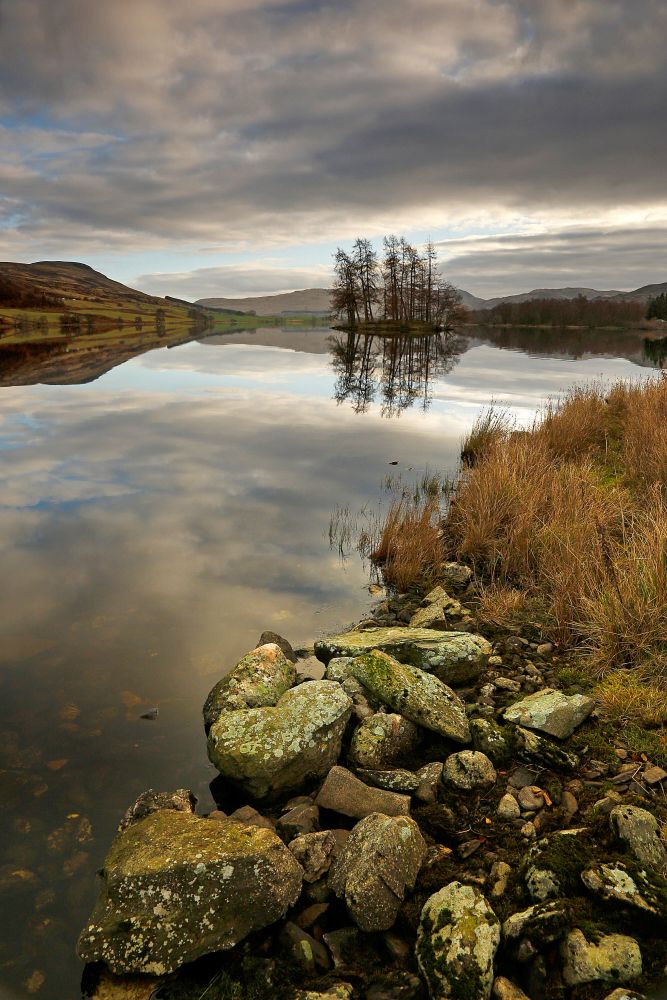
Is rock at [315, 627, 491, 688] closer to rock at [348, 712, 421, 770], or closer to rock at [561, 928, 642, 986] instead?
rock at [348, 712, 421, 770]

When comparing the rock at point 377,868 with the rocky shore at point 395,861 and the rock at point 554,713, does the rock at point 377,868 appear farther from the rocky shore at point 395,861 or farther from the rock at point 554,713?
the rock at point 554,713

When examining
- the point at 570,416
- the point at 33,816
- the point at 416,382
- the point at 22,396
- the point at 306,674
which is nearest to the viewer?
the point at 33,816

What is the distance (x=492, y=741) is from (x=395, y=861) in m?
1.60

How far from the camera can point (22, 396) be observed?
2888cm

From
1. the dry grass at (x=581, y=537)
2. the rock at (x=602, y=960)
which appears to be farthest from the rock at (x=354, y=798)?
the dry grass at (x=581, y=537)

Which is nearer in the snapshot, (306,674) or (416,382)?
(306,674)

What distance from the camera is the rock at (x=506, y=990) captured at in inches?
125

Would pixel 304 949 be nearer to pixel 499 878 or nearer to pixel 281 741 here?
pixel 499 878

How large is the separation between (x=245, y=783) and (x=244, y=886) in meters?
1.35

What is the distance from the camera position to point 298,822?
4566 mm

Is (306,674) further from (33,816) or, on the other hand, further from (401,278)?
(401,278)

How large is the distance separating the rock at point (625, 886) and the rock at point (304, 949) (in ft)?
5.48

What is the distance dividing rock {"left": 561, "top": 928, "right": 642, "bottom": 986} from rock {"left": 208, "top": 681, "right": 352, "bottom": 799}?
2368mm

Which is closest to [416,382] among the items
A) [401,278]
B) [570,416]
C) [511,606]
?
[570,416]
